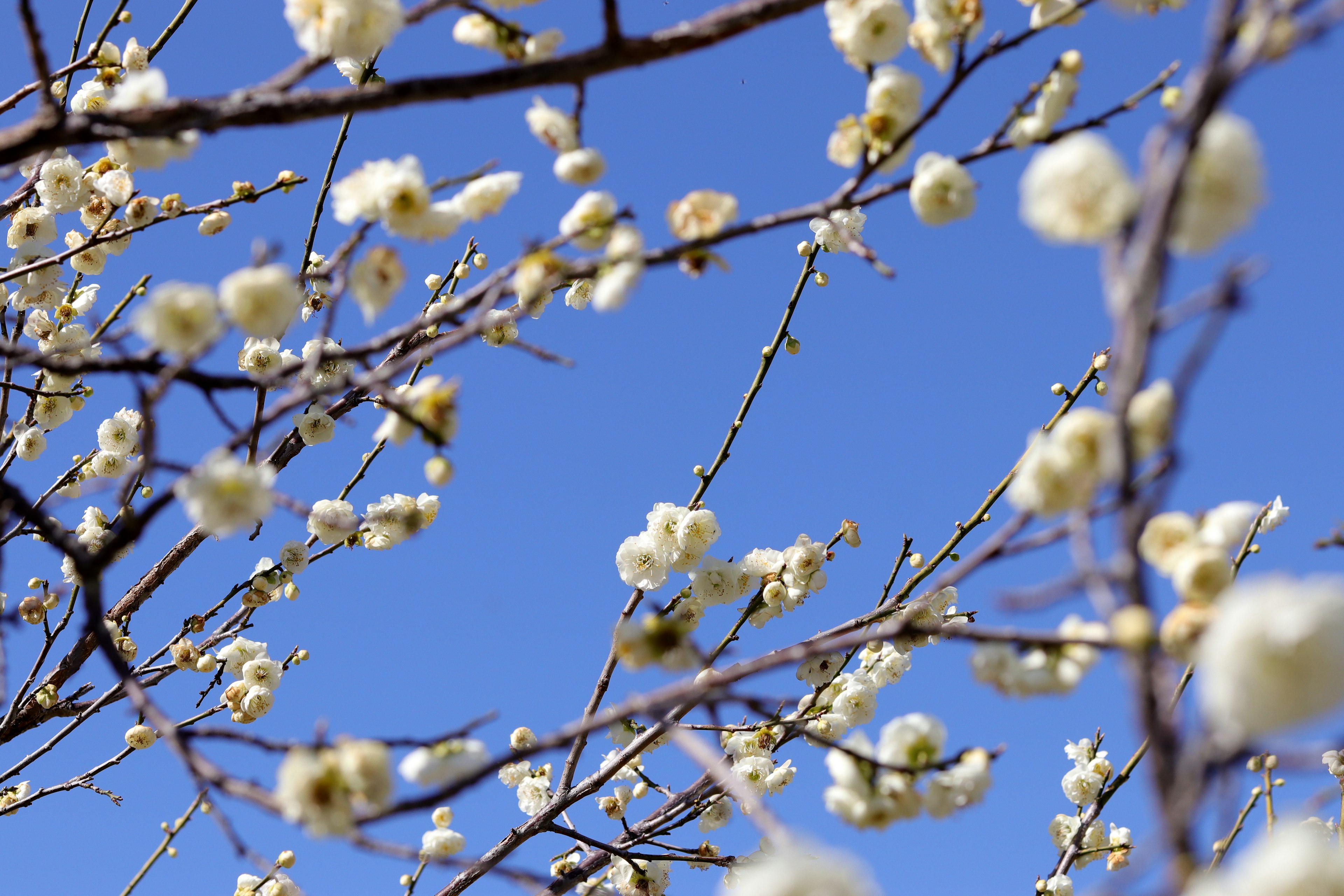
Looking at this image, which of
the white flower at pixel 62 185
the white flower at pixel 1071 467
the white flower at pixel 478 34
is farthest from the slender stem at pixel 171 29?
the white flower at pixel 1071 467

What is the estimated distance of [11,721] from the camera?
10.1ft

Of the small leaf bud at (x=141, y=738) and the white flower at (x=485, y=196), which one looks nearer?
the white flower at (x=485, y=196)

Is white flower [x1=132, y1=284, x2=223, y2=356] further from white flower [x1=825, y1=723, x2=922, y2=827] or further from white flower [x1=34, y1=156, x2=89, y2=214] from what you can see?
white flower [x1=34, y1=156, x2=89, y2=214]

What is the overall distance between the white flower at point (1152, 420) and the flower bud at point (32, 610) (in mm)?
3587

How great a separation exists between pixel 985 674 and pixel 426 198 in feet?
4.31

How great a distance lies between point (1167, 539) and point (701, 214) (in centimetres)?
96

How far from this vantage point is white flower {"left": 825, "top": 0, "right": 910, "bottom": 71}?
77.2 inches

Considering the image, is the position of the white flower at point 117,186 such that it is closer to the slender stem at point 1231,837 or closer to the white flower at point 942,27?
the white flower at point 942,27

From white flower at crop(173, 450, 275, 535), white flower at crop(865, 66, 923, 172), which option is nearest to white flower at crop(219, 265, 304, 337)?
white flower at crop(173, 450, 275, 535)

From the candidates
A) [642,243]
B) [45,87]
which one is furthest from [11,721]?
[642,243]

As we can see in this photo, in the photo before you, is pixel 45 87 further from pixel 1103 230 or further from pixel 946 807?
pixel 946 807

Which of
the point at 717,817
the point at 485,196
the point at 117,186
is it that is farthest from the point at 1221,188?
the point at 717,817

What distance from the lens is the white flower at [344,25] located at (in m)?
1.78

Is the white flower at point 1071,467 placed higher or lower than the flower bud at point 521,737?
lower
